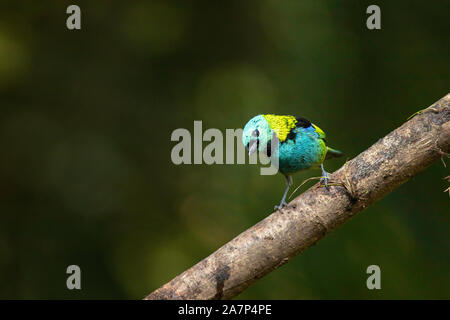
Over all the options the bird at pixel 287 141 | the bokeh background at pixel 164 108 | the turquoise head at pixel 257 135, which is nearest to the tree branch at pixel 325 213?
the bird at pixel 287 141

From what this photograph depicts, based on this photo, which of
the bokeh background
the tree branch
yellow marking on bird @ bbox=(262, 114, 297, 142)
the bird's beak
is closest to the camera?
the tree branch

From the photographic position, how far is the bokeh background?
4328 mm

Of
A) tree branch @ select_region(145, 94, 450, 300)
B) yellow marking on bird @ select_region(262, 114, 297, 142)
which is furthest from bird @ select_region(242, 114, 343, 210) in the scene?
tree branch @ select_region(145, 94, 450, 300)

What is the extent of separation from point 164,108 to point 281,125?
227cm

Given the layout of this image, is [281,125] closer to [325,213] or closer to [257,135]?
[257,135]

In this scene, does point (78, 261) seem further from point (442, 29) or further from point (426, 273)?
point (442, 29)

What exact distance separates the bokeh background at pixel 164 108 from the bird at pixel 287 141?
1.06m

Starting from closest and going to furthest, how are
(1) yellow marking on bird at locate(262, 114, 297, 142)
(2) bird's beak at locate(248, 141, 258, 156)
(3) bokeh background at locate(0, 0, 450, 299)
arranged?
(2) bird's beak at locate(248, 141, 258, 156) → (1) yellow marking on bird at locate(262, 114, 297, 142) → (3) bokeh background at locate(0, 0, 450, 299)

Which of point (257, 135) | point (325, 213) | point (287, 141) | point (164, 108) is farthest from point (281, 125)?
point (164, 108)

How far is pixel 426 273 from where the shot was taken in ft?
13.0

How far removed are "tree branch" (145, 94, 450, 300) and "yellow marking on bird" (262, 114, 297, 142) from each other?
21.5 inches

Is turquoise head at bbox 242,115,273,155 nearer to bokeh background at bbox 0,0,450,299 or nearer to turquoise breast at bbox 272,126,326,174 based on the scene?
turquoise breast at bbox 272,126,326,174

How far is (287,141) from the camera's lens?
3.01m

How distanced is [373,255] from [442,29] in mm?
2018
